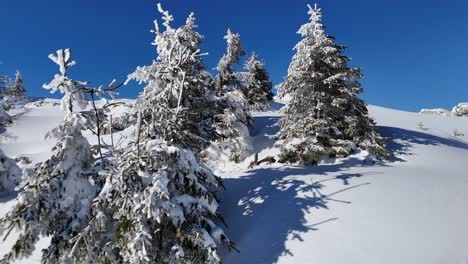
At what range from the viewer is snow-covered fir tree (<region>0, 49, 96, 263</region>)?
23.5ft

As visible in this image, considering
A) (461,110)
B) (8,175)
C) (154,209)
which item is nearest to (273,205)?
(154,209)

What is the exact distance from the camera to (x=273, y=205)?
10422 mm

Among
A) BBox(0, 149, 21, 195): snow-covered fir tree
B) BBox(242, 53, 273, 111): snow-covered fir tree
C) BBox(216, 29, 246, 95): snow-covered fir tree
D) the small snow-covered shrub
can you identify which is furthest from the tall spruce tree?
the small snow-covered shrub

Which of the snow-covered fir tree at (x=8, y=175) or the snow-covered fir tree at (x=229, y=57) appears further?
the snow-covered fir tree at (x=229, y=57)

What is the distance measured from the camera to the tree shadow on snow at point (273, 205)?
878cm

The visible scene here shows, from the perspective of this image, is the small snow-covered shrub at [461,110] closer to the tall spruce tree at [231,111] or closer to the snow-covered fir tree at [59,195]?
the tall spruce tree at [231,111]

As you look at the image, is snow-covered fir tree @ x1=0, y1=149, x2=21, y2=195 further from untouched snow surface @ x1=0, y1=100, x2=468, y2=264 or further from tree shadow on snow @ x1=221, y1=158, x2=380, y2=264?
tree shadow on snow @ x1=221, y1=158, x2=380, y2=264

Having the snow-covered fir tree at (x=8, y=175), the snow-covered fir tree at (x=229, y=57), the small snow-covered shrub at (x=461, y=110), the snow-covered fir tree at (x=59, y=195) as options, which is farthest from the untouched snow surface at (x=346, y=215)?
the small snow-covered shrub at (x=461, y=110)

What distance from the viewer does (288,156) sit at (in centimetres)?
1622

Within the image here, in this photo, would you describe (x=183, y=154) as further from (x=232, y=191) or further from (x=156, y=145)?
(x=232, y=191)

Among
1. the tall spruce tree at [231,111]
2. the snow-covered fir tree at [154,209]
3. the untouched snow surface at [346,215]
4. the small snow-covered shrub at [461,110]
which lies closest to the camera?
the snow-covered fir tree at [154,209]

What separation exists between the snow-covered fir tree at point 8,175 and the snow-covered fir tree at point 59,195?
10.3 metres

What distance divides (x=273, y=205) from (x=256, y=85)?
81.6 feet

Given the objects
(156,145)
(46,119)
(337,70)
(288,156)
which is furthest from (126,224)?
(46,119)
